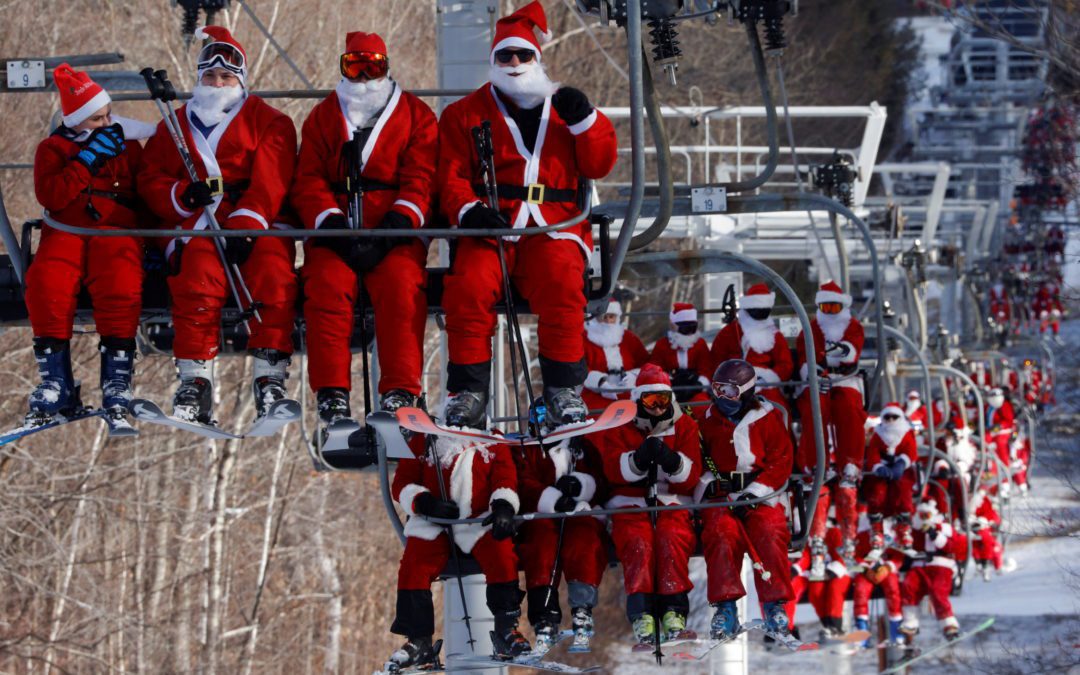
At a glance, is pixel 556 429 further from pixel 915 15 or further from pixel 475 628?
pixel 915 15

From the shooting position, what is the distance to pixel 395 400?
828 cm

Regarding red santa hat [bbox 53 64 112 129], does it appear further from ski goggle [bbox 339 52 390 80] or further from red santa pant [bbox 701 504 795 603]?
red santa pant [bbox 701 504 795 603]

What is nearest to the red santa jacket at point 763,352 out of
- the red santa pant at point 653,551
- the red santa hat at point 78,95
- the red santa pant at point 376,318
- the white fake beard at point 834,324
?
the white fake beard at point 834,324

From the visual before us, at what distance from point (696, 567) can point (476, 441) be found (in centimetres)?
2694

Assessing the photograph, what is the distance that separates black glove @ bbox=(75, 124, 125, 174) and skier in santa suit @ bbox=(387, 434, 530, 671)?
6.25 ft

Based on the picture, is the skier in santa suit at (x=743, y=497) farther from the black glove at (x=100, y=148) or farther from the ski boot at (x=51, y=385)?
the black glove at (x=100, y=148)

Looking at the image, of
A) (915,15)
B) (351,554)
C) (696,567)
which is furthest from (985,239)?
(915,15)

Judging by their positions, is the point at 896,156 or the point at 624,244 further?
the point at 896,156

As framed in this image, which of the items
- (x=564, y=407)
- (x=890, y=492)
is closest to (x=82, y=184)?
(x=564, y=407)

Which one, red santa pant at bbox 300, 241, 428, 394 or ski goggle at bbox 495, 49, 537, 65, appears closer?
red santa pant at bbox 300, 241, 428, 394

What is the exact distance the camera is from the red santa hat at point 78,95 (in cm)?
857

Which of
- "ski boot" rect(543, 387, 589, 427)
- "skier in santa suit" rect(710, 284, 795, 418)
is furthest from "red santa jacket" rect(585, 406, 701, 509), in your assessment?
"skier in santa suit" rect(710, 284, 795, 418)

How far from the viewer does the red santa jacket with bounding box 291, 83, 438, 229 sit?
27.6 feet

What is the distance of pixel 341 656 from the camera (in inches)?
1082
